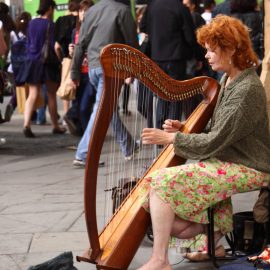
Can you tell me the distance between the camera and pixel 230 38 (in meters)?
5.00

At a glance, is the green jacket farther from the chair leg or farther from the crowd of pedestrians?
the crowd of pedestrians

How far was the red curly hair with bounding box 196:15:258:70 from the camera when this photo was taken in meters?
5.00

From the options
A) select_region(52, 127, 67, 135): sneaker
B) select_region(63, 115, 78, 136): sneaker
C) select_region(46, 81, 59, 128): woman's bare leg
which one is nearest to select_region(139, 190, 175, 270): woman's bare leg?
select_region(63, 115, 78, 136): sneaker

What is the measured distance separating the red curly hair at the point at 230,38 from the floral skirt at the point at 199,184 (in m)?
0.59

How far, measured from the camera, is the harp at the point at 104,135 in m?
4.57

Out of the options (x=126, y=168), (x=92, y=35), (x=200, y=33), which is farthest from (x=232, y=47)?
(x=92, y=35)

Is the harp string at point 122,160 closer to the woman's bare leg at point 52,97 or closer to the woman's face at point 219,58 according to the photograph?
the woman's face at point 219,58

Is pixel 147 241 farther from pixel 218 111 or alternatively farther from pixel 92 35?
pixel 92 35

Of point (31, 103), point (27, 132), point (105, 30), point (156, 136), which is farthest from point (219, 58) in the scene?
point (27, 132)

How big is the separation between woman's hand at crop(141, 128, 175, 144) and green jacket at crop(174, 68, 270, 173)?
0.04m

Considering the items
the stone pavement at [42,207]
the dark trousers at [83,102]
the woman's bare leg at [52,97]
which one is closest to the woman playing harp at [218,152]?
the stone pavement at [42,207]

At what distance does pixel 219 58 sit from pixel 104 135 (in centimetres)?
92

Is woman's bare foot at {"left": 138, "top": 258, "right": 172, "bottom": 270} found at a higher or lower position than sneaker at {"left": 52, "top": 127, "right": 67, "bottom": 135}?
higher

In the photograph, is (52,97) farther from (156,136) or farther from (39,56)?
(156,136)
